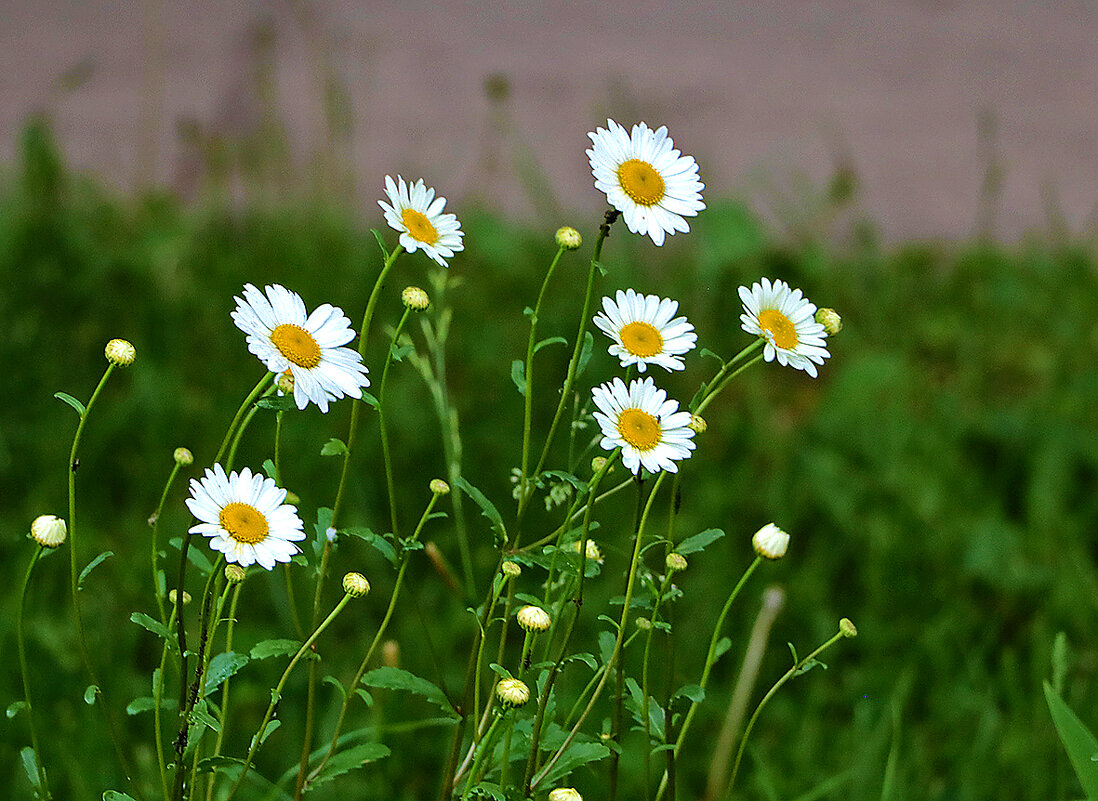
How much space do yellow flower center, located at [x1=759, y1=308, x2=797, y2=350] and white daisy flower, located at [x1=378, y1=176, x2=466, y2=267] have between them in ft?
0.60

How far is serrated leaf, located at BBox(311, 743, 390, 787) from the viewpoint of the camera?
0.70 meters

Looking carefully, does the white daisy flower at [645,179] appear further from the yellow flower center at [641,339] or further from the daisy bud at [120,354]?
the daisy bud at [120,354]

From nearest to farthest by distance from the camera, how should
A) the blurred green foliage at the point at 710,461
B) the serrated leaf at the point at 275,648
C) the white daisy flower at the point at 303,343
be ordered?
the white daisy flower at the point at 303,343
the serrated leaf at the point at 275,648
the blurred green foliage at the point at 710,461

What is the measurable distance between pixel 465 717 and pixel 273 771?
1.71 feet

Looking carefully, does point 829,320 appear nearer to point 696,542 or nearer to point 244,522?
point 696,542

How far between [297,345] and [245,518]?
0.32 feet

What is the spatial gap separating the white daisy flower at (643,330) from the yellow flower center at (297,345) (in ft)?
0.51

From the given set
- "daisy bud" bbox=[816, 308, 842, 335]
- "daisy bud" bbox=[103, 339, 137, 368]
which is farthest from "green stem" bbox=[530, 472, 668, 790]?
"daisy bud" bbox=[103, 339, 137, 368]

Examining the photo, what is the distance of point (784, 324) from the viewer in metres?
0.66

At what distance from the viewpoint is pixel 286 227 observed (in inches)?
90.4

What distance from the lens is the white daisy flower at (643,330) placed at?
63 centimetres

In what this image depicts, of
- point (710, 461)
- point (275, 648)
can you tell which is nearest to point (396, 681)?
point (275, 648)

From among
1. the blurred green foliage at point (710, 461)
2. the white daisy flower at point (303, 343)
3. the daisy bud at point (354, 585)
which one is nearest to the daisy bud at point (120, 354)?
the white daisy flower at point (303, 343)

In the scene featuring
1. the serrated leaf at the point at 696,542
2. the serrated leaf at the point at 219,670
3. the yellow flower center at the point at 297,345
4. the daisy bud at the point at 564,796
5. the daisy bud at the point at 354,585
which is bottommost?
the daisy bud at the point at 564,796
